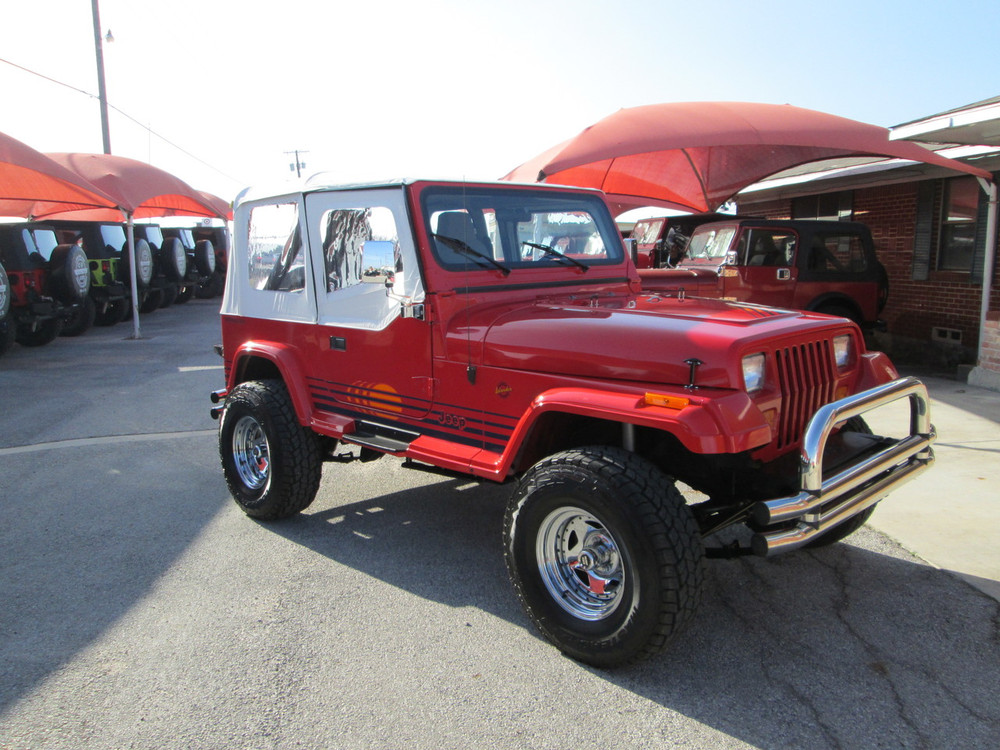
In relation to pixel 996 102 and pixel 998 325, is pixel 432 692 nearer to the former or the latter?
pixel 996 102

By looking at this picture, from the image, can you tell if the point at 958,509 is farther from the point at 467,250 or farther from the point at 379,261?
the point at 379,261

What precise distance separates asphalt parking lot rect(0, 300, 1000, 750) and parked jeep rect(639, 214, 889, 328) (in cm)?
598

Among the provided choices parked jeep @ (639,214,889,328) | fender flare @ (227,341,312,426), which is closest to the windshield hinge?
fender flare @ (227,341,312,426)

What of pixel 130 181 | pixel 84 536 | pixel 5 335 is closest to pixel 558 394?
pixel 84 536

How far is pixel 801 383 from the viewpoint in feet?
10.7

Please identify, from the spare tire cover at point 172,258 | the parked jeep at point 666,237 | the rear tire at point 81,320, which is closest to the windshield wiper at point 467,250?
the parked jeep at point 666,237

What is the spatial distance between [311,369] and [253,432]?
685mm

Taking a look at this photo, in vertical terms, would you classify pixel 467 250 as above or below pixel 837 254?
above

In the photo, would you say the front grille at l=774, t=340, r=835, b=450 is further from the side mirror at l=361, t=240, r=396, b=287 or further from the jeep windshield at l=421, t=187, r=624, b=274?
the side mirror at l=361, t=240, r=396, b=287

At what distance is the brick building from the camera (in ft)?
28.5

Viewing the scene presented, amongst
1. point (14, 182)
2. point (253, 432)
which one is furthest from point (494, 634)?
point (14, 182)

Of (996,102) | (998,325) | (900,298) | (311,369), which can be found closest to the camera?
(311,369)

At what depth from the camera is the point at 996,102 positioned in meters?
6.88

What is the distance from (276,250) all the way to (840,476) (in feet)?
11.0
